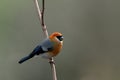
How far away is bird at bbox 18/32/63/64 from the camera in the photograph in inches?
177

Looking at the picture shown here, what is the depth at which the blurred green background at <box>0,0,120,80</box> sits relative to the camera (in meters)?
7.17

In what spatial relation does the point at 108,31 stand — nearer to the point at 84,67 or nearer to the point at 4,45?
the point at 84,67

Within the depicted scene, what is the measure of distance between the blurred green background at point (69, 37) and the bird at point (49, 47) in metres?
2.48

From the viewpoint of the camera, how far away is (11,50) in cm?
706

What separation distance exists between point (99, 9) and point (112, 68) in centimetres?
93

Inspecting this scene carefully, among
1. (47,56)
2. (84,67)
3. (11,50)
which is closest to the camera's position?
(47,56)

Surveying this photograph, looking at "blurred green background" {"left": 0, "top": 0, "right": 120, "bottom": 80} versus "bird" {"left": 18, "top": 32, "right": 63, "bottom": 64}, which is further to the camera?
"blurred green background" {"left": 0, "top": 0, "right": 120, "bottom": 80}

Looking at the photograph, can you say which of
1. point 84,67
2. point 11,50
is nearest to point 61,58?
point 84,67

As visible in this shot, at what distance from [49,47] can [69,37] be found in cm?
289

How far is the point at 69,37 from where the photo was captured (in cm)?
748

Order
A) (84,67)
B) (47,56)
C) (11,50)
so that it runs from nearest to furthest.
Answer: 1. (47,56)
2. (11,50)
3. (84,67)

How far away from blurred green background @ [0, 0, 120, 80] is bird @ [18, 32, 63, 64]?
8.15 ft

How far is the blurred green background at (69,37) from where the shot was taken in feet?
23.5

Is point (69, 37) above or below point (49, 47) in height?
below
